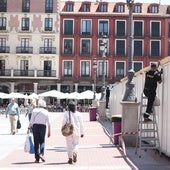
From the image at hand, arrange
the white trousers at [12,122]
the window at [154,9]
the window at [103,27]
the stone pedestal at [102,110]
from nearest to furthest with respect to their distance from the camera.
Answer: the white trousers at [12,122], the stone pedestal at [102,110], the window at [103,27], the window at [154,9]

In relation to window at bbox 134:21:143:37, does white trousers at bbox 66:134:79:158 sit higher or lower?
lower

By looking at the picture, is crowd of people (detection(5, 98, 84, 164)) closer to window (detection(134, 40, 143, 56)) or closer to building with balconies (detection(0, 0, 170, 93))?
building with balconies (detection(0, 0, 170, 93))

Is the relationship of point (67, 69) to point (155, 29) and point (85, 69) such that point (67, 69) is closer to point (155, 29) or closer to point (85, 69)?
point (85, 69)

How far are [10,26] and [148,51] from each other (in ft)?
66.8

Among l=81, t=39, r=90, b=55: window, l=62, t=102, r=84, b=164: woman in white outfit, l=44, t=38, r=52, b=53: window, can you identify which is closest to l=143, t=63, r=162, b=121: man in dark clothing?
l=62, t=102, r=84, b=164: woman in white outfit

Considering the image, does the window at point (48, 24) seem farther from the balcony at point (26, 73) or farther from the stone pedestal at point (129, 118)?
the stone pedestal at point (129, 118)

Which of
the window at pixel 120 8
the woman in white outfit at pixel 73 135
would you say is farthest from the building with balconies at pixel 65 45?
the woman in white outfit at pixel 73 135

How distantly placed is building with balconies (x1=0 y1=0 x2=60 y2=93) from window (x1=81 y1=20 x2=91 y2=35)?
3.62 metres

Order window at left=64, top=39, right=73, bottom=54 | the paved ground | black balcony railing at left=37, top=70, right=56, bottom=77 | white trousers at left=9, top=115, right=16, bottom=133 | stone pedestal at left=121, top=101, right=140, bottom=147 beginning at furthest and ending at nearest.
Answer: window at left=64, top=39, right=73, bottom=54, black balcony railing at left=37, top=70, right=56, bottom=77, white trousers at left=9, top=115, right=16, bottom=133, stone pedestal at left=121, top=101, right=140, bottom=147, the paved ground

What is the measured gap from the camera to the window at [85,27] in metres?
72.2

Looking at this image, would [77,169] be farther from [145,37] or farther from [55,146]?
[145,37]

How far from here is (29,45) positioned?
72.5m

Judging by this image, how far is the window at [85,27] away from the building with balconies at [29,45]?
11.9 feet

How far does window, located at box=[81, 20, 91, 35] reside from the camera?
7225cm
